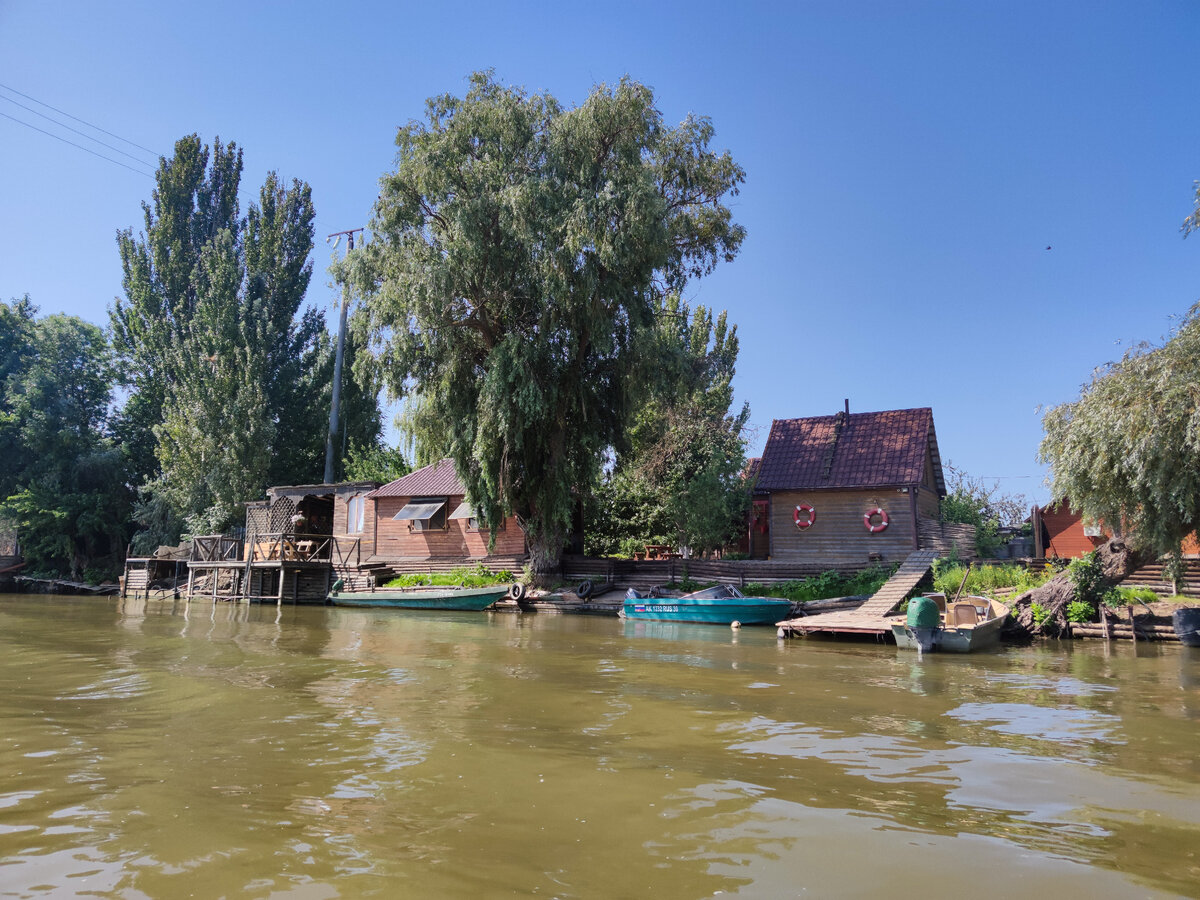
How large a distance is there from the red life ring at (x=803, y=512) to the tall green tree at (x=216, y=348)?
85.7 ft

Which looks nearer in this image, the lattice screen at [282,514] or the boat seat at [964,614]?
the boat seat at [964,614]

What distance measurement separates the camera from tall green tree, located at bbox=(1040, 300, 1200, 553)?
48.1 feet

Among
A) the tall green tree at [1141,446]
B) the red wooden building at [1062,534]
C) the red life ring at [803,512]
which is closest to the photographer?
the tall green tree at [1141,446]

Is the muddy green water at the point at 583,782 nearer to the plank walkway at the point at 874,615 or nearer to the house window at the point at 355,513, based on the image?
the plank walkway at the point at 874,615

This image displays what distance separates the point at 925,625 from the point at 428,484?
71.2 feet

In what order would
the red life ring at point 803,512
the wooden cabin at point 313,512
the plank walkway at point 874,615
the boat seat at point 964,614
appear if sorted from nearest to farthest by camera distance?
the boat seat at point 964,614 → the plank walkway at point 874,615 → the red life ring at point 803,512 → the wooden cabin at point 313,512

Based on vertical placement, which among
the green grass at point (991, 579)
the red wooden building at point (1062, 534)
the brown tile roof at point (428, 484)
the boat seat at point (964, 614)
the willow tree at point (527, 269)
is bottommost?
the boat seat at point (964, 614)

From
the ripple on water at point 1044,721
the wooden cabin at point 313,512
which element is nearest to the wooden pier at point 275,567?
the wooden cabin at point 313,512

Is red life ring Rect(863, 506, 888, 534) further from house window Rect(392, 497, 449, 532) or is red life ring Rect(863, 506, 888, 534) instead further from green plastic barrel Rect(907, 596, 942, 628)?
house window Rect(392, 497, 449, 532)

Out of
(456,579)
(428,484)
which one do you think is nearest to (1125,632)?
(456,579)

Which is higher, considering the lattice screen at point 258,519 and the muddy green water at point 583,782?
the lattice screen at point 258,519

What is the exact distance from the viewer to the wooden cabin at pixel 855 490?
25.3 m

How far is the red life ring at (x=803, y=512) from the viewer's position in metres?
26.7

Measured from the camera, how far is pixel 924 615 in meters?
15.3
